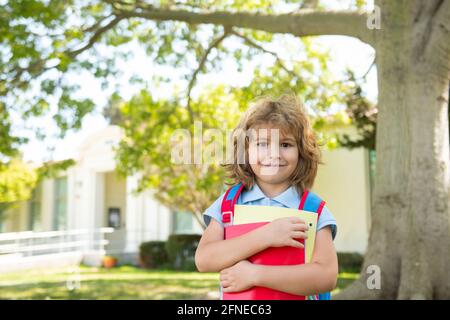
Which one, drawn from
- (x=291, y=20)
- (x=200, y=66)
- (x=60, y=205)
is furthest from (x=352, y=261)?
(x=60, y=205)

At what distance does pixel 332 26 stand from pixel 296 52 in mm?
3987

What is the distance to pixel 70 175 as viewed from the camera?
Result: 78.0 feet

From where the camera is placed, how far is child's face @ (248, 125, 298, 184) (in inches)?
77.8

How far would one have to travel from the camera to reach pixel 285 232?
1.74 meters

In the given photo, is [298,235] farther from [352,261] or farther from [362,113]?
[352,261]

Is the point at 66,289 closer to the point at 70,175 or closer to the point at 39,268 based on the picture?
the point at 39,268

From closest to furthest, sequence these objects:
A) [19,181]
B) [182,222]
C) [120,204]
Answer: [182,222], [19,181], [120,204]

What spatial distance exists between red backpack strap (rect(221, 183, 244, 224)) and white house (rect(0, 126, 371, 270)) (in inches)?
505

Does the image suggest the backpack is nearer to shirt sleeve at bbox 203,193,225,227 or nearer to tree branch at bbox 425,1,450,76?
shirt sleeve at bbox 203,193,225,227

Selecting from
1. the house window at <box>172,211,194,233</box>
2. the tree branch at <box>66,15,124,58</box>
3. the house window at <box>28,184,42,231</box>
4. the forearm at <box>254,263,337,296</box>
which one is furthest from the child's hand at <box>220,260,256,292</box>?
the house window at <box>28,184,42,231</box>

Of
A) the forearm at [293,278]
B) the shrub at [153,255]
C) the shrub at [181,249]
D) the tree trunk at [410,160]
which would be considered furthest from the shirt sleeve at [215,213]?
the shrub at [153,255]

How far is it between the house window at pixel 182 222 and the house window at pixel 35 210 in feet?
29.1

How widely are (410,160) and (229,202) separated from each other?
4.58 m
